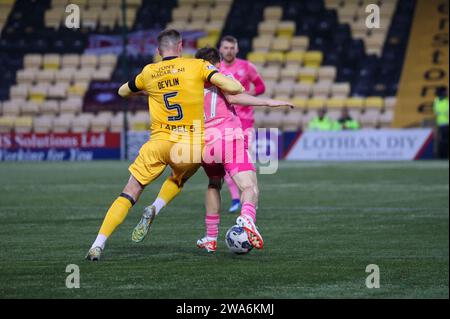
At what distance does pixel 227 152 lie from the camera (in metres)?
9.67

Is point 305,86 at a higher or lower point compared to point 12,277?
higher

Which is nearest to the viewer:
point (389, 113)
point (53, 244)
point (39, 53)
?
point (53, 244)

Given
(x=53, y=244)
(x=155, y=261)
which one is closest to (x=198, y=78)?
(x=155, y=261)

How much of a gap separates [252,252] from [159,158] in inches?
51.3

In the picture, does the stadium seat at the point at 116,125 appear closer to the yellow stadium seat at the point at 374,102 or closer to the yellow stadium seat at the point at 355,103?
the yellow stadium seat at the point at 355,103

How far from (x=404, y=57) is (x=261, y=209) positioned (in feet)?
81.4

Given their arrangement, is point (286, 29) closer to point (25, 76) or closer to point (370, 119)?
point (370, 119)

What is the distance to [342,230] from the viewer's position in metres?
12.1

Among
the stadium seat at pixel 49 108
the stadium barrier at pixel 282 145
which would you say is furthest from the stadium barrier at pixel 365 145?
the stadium seat at pixel 49 108

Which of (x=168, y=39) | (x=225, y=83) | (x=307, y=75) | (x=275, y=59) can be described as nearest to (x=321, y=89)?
(x=307, y=75)

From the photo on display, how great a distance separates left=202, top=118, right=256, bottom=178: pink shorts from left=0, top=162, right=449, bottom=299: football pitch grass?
0.83 metres

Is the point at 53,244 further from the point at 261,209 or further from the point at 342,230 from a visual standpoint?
the point at 261,209
